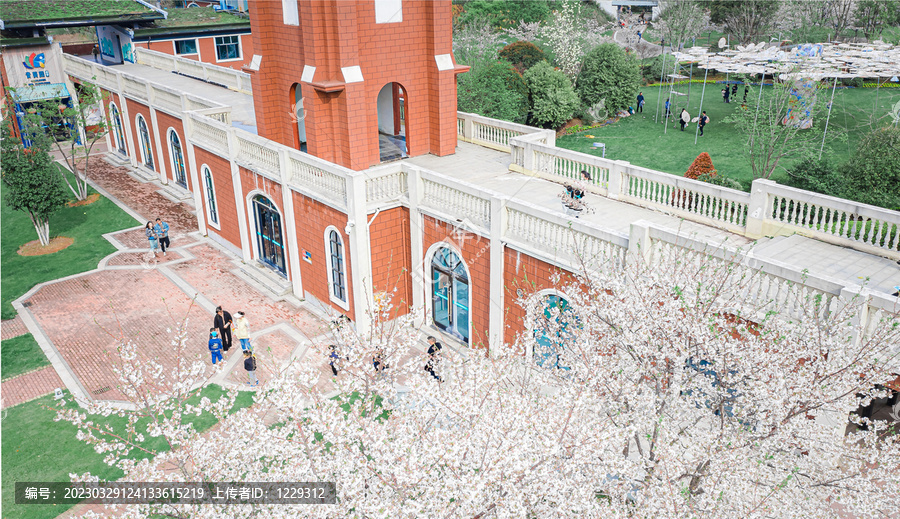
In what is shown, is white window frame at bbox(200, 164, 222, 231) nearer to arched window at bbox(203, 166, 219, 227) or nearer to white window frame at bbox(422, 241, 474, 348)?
arched window at bbox(203, 166, 219, 227)

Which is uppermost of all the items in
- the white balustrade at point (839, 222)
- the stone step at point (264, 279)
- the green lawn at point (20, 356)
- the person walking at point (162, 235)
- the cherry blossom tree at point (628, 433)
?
the white balustrade at point (839, 222)

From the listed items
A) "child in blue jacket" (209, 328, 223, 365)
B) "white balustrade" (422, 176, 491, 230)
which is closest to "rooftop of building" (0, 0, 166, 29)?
"child in blue jacket" (209, 328, 223, 365)

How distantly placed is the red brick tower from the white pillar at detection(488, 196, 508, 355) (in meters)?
6.69

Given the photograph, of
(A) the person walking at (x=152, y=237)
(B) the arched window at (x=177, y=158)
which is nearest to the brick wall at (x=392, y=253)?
(A) the person walking at (x=152, y=237)

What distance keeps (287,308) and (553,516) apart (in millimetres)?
14986

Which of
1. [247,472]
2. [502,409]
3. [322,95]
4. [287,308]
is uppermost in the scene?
[322,95]

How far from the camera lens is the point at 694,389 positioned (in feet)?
29.6

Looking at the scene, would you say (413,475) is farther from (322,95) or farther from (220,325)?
(322,95)

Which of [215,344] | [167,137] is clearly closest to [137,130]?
[167,137]

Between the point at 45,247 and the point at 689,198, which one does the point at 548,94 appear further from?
the point at 45,247

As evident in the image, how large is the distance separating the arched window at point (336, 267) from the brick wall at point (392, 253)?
1113mm

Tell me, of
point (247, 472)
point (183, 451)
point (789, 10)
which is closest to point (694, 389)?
point (247, 472)

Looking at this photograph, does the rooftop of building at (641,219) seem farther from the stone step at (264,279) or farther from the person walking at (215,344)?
the person walking at (215,344)

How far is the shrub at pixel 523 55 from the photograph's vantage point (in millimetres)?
46562
